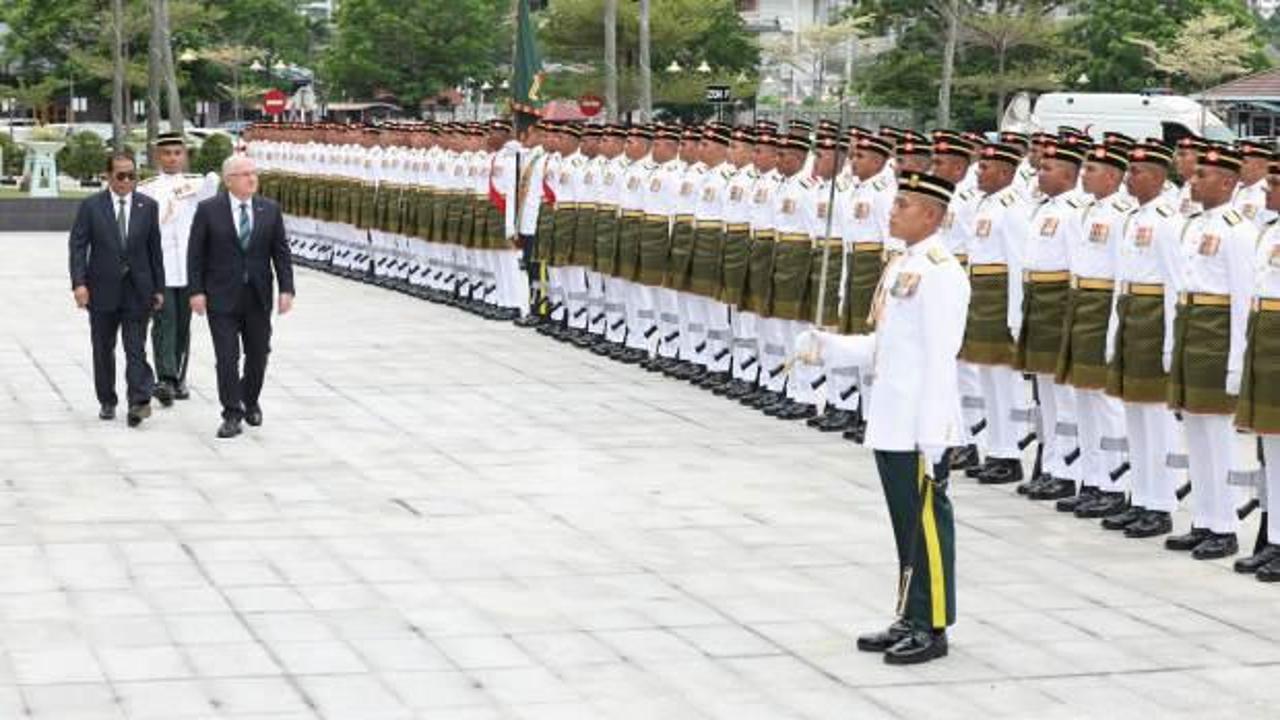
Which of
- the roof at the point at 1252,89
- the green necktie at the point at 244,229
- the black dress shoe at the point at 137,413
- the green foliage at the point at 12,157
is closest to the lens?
the green necktie at the point at 244,229

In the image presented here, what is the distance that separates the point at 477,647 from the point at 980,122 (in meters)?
60.0

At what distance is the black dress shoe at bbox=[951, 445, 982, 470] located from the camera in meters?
13.9

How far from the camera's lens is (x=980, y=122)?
6756 centimetres

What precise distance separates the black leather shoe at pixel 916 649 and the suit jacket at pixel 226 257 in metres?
6.81

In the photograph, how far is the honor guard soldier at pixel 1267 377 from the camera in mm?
10562

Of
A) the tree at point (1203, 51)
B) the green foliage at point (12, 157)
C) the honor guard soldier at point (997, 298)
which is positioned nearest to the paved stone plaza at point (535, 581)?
the honor guard soldier at point (997, 298)

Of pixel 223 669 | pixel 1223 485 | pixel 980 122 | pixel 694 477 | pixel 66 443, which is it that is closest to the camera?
pixel 223 669

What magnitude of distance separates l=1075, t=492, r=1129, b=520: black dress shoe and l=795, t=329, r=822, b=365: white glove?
4.17 meters

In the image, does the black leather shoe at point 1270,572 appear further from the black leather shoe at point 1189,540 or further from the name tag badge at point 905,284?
the name tag badge at point 905,284

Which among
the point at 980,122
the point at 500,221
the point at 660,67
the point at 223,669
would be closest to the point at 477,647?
the point at 223,669

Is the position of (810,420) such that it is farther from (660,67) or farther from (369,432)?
(660,67)

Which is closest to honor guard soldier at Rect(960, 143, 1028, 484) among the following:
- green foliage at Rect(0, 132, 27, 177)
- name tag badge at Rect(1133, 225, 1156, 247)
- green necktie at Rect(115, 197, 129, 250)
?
name tag badge at Rect(1133, 225, 1156, 247)

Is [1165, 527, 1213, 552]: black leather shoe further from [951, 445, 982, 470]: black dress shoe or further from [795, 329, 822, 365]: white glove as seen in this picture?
[795, 329, 822, 365]: white glove

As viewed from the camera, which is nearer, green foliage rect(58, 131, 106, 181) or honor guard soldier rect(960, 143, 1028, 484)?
honor guard soldier rect(960, 143, 1028, 484)
